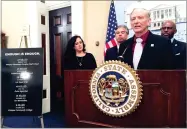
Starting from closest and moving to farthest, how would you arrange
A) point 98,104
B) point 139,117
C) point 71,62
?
point 139,117 → point 98,104 → point 71,62

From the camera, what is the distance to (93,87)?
2279 millimetres

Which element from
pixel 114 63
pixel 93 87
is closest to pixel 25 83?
pixel 93 87

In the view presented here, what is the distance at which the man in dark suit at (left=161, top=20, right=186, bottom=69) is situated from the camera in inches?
96.7

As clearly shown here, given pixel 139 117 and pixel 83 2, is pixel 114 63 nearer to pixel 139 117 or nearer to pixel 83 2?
→ pixel 139 117

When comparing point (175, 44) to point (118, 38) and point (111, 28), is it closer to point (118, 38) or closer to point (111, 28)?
point (118, 38)

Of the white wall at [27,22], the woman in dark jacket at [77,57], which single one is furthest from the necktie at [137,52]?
the white wall at [27,22]

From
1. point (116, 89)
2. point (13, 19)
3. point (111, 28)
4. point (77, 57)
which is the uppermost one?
point (13, 19)

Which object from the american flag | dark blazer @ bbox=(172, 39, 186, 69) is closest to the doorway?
the american flag

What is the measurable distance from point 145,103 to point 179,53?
814 mm

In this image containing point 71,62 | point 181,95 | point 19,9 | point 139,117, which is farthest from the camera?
point 19,9

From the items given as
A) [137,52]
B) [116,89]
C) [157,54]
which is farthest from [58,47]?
[157,54]

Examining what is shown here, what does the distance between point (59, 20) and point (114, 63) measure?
5.15ft

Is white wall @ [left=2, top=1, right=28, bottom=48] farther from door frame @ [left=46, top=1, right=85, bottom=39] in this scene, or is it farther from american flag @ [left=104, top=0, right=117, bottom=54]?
american flag @ [left=104, top=0, right=117, bottom=54]

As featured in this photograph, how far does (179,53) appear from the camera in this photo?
8.21 ft
